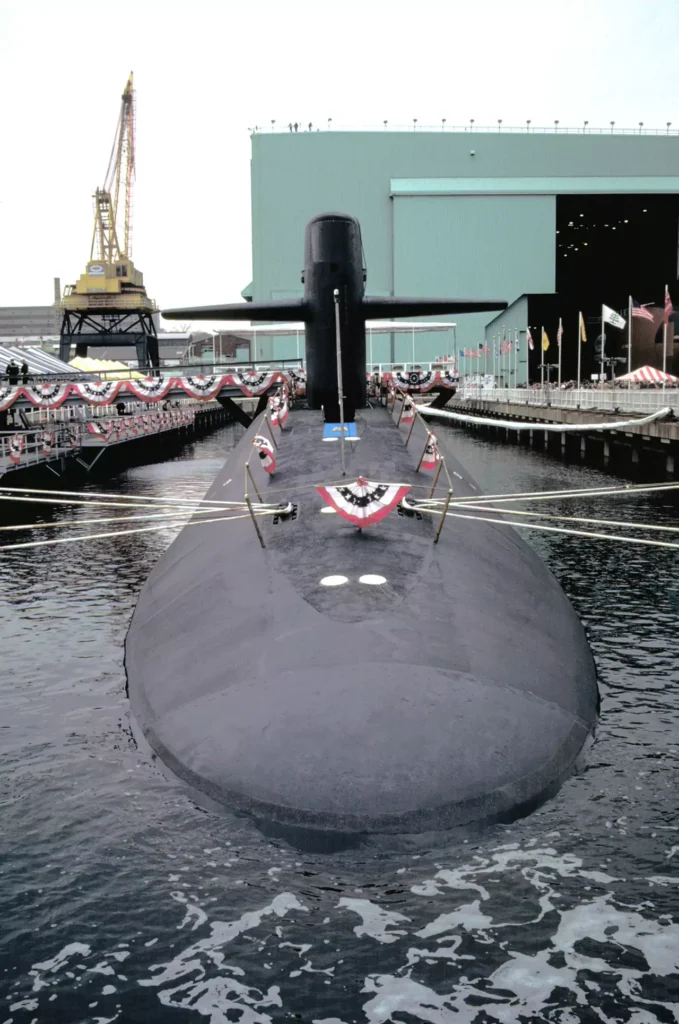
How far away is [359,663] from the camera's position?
11.9 metres

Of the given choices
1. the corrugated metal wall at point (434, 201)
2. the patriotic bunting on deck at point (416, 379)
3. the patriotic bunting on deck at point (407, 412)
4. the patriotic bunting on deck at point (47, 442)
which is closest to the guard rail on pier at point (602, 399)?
the patriotic bunting on deck at point (416, 379)

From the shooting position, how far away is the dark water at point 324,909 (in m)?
9.09

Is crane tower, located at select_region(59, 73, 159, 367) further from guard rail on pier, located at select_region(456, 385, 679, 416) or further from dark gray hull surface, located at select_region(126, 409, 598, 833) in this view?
dark gray hull surface, located at select_region(126, 409, 598, 833)

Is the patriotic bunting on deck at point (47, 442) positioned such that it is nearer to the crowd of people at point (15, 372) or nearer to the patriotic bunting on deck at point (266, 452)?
the crowd of people at point (15, 372)

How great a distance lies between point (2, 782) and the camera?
14141 millimetres

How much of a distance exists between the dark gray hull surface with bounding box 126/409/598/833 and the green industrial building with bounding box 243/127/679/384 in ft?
294

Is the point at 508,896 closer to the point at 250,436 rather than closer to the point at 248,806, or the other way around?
the point at 248,806

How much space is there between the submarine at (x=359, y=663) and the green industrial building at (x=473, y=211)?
88165 mm

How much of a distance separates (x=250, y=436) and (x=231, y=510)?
→ 10.3m

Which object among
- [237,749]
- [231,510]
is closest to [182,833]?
[237,749]

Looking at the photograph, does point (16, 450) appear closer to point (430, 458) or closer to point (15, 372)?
point (15, 372)

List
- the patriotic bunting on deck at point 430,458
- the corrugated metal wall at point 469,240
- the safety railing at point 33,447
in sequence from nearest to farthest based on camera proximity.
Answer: the patriotic bunting on deck at point 430,458, the safety railing at point 33,447, the corrugated metal wall at point 469,240

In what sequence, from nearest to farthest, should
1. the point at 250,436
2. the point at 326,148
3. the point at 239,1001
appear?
the point at 239,1001 → the point at 250,436 → the point at 326,148

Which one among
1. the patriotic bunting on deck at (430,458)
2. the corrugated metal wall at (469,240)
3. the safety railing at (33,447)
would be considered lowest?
the safety railing at (33,447)
